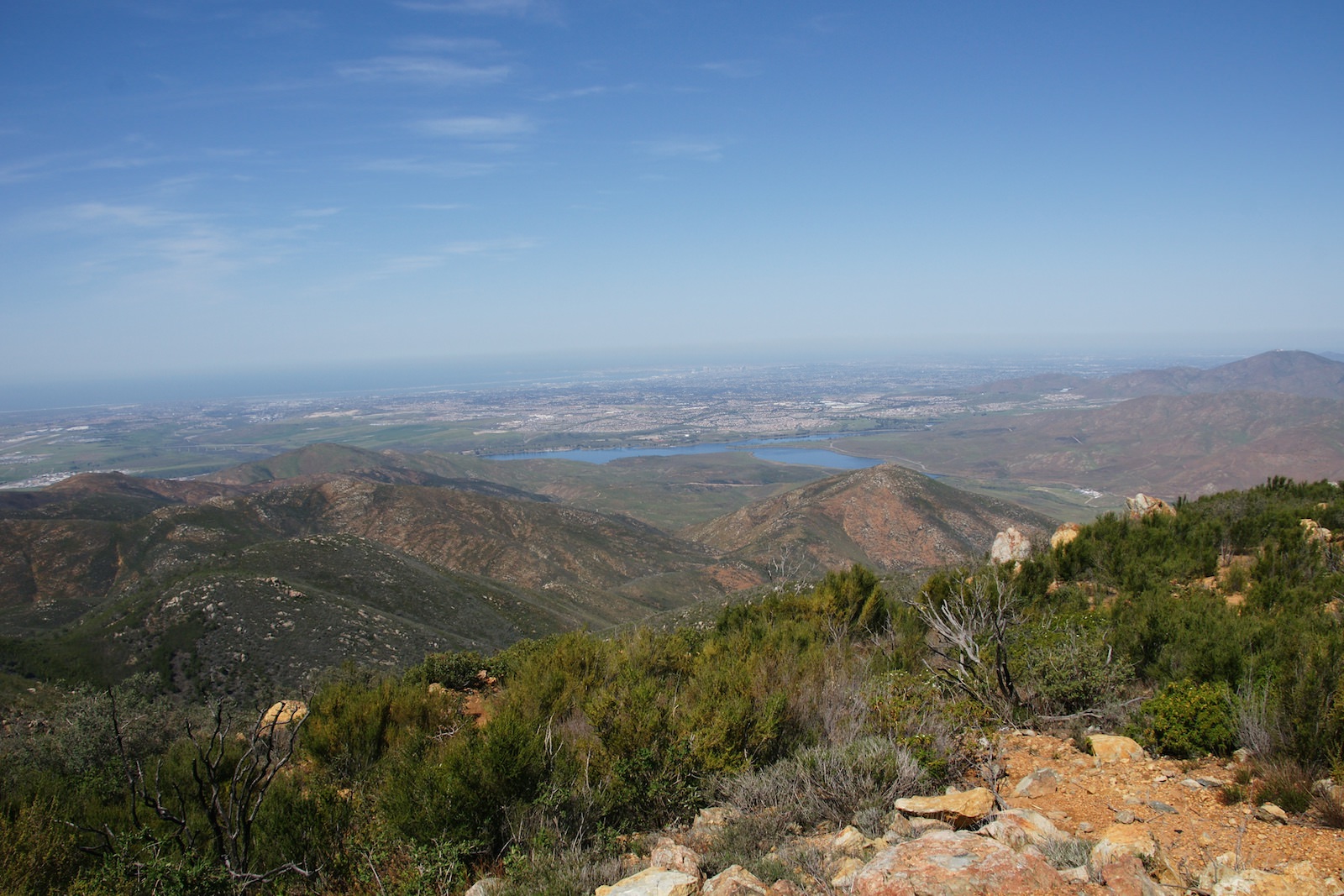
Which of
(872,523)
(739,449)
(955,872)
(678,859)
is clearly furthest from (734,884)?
(739,449)

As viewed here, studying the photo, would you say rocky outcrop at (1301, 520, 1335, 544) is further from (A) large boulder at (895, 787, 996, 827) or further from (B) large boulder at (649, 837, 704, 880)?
(B) large boulder at (649, 837, 704, 880)

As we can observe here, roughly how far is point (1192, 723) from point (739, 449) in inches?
7038

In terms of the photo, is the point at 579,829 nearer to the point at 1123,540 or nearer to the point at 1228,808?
the point at 1228,808

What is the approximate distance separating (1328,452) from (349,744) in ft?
570

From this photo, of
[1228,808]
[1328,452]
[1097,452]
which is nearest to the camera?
[1228,808]

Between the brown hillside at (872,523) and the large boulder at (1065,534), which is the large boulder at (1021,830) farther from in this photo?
the brown hillside at (872,523)

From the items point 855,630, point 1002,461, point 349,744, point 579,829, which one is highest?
point 579,829

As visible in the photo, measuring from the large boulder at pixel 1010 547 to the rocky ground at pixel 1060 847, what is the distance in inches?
784

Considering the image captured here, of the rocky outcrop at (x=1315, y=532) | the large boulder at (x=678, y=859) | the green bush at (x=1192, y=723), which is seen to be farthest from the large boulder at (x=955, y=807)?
the rocky outcrop at (x=1315, y=532)

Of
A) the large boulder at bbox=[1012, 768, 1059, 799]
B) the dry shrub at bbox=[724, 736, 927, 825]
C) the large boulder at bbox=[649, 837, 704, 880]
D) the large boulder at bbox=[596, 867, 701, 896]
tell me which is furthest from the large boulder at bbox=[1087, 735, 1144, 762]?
the large boulder at bbox=[596, 867, 701, 896]

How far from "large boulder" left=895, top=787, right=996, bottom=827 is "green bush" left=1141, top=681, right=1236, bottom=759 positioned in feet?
8.61

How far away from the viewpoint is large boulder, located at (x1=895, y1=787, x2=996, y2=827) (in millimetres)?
5316

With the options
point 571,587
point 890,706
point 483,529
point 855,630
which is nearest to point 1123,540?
point 855,630

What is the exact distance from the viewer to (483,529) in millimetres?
62000
